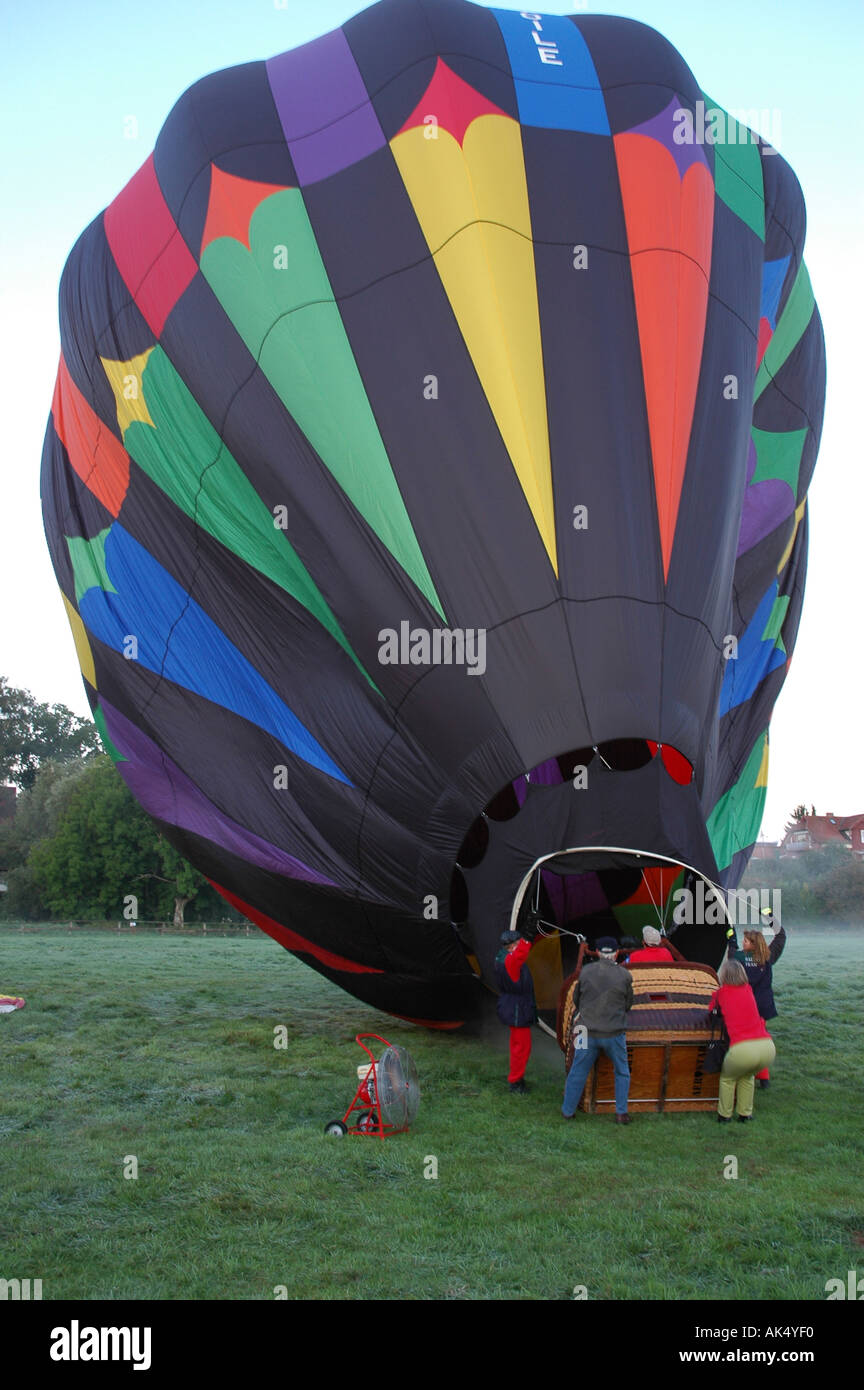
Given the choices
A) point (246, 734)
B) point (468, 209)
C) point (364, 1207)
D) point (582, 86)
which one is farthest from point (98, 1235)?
point (582, 86)

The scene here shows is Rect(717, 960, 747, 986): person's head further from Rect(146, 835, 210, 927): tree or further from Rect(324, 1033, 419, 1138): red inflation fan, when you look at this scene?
Rect(146, 835, 210, 927): tree

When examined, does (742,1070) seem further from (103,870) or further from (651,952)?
(103,870)

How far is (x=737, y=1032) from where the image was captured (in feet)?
20.2

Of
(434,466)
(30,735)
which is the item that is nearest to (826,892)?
(434,466)

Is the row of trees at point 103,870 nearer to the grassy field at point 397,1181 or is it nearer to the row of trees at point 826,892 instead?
the row of trees at point 826,892

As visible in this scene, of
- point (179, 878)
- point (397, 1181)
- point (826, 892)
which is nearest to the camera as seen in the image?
point (397, 1181)

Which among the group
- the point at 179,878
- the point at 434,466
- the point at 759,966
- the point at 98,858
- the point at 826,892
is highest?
the point at 434,466

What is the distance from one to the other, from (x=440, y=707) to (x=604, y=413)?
2.23 metres

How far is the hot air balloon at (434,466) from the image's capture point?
6652 millimetres

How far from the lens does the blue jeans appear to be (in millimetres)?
6141

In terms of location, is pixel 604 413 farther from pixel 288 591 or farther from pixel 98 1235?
pixel 98 1235

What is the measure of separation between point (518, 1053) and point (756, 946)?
1.77m

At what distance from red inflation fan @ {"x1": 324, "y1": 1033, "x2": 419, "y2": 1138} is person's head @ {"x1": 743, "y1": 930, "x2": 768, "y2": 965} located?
8.57 ft

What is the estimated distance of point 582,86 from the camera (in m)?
7.91
